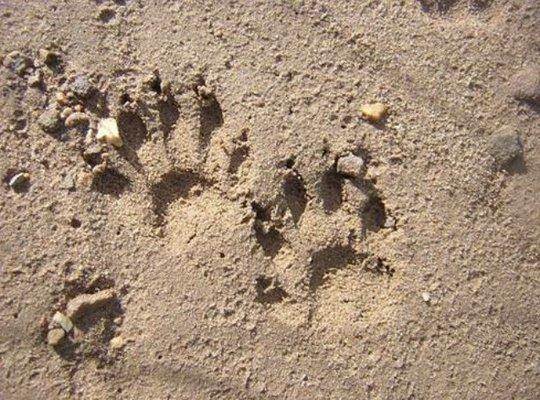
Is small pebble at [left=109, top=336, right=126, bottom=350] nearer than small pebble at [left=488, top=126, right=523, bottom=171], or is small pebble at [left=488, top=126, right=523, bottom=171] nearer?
small pebble at [left=109, top=336, right=126, bottom=350]

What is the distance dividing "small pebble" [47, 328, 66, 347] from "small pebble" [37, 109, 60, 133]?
1.47 feet

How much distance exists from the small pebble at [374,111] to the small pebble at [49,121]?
704mm

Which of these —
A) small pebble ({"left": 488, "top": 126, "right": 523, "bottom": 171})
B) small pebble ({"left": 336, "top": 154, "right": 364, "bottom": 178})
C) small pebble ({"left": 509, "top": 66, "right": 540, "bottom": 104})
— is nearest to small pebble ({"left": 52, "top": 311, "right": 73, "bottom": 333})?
small pebble ({"left": 336, "top": 154, "right": 364, "bottom": 178})

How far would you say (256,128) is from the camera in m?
1.35

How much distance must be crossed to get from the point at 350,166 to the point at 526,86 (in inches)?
19.2

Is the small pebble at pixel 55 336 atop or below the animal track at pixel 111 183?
below

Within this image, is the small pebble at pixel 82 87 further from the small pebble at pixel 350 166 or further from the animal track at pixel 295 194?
the small pebble at pixel 350 166

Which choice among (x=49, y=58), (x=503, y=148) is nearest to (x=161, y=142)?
(x=49, y=58)

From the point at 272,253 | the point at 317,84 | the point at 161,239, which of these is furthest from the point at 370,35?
the point at 161,239

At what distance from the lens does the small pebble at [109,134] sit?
133 cm

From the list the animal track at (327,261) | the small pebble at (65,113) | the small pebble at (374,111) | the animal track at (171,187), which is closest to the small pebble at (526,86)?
the small pebble at (374,111)

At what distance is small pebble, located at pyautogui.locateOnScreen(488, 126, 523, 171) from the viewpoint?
1.38 metres

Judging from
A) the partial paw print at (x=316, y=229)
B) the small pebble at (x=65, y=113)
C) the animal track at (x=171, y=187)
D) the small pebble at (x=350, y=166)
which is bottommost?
the partial paw print at (x=316, y=229)

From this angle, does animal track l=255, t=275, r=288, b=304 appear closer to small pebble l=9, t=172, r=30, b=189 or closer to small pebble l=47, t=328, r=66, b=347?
small pebble l=47, t=328, r=66, b=347
